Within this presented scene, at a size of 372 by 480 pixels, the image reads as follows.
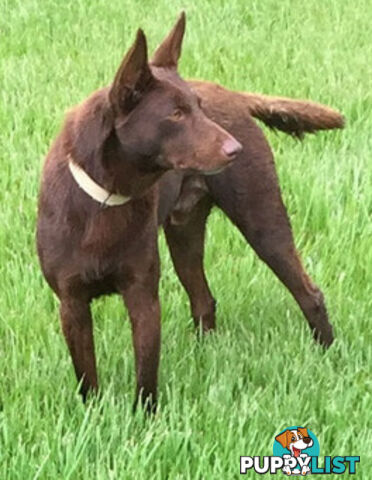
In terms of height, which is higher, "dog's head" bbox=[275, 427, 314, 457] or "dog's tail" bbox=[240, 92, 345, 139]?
"dog's tail" bbox=[240, 92, 345, 139]

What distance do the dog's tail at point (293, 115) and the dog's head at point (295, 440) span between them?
123 cm

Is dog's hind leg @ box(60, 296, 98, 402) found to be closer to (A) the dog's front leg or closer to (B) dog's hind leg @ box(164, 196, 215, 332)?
(A) the dog's front leg

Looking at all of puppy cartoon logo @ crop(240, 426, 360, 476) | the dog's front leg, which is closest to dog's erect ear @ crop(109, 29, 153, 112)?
the dog's front leg

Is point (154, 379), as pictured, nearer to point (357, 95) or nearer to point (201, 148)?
point (201, 148)

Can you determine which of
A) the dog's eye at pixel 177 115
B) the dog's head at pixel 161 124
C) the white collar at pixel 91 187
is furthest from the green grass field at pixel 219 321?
the dog's eye at pixel 177 115

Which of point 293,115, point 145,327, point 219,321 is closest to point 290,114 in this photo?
point 293,115

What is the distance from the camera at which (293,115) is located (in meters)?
4.05

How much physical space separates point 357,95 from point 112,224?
3504 millimetres

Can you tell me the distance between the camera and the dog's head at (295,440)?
10.4 ft

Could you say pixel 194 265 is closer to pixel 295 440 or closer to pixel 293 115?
pixel 293 115

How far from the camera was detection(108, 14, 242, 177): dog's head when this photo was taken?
2.96 metres

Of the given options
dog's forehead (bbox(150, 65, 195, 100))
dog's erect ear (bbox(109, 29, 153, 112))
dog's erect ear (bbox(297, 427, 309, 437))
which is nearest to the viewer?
dog's erect ear (bbox(109, 29, 153, 112))

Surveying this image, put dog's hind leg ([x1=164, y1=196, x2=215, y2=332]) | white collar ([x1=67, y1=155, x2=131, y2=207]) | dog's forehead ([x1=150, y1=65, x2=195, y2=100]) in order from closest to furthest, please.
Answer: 1. dog's forehead ([x1=150, y1=65, x2=195, y2=100])
2. white collar ([x1=67, y1=155, x2=131, y2=207])
3. dog's hind leg ([x1=164, y1=196, x2=215, y2=332])

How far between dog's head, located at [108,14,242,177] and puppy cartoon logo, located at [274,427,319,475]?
837mm
